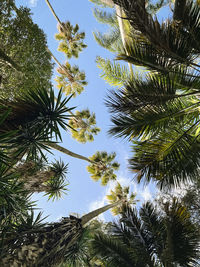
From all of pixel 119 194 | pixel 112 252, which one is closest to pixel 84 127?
pixel 119 194

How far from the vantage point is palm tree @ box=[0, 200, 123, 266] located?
3678 millimetres

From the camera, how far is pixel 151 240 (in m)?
5.37

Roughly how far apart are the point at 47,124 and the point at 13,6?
5835 millimetres

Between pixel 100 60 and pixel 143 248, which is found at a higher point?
pixel 100 60

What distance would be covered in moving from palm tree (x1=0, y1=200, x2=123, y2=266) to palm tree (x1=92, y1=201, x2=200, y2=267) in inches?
53.7

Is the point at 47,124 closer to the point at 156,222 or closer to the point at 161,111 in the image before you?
the point at 161,111

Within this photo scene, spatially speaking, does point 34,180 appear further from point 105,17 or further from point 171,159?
point 105,17

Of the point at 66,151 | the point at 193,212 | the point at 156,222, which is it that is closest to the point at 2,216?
the point at 66,151

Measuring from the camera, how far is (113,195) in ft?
32.0

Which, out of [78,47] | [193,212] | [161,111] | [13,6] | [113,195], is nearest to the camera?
[161,111]

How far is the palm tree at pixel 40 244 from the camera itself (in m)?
3.68

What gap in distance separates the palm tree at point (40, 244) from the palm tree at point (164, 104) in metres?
2.45

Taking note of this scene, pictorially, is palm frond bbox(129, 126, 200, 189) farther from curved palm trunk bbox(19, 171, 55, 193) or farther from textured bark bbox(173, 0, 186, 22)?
curved palm trunk bbox(19, 171, 55, 193)

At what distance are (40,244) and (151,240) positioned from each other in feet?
10.7
